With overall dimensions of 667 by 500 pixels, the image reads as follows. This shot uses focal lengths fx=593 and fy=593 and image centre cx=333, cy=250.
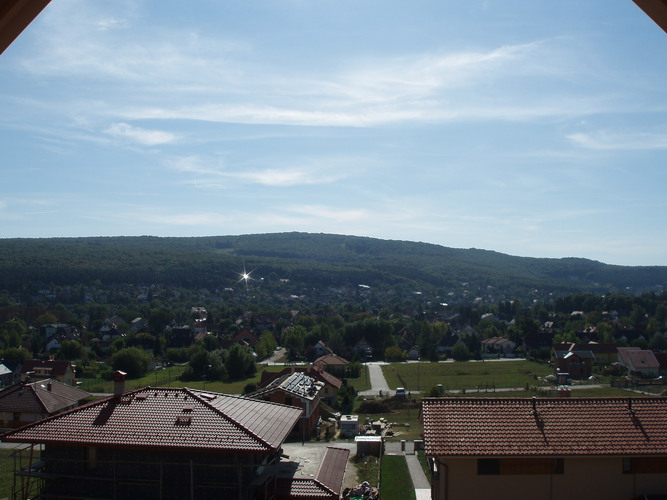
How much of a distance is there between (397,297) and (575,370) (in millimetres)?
127070

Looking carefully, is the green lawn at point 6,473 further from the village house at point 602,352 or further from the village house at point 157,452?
the village house at point 602,352

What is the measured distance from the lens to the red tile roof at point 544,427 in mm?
12398

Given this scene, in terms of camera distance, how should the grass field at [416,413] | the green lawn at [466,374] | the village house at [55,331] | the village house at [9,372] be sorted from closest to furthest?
the grass field at [416,413] → the green lawn at [466,374] → the village house at [9,372] → the village house at [55,331]

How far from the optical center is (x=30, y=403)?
3055 cm

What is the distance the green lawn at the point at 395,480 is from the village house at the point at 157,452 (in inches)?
163

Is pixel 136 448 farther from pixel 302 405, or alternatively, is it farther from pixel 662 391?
pixel 662 391

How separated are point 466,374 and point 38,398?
33.8 m

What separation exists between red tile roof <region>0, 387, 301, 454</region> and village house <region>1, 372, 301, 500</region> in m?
0.03

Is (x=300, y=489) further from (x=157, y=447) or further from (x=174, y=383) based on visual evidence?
(x=174, y=383)

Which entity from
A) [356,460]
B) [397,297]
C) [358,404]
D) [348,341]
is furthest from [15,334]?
[397,297]

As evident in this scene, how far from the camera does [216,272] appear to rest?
6806 inches

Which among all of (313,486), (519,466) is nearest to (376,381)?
(313,486)

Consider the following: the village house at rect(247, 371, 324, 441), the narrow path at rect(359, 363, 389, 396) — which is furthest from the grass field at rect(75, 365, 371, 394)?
the village house at rect(247, 371, 324, 441)

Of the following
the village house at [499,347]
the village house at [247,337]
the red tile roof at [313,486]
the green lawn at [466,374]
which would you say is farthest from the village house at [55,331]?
the red tile roof at [313,486]
